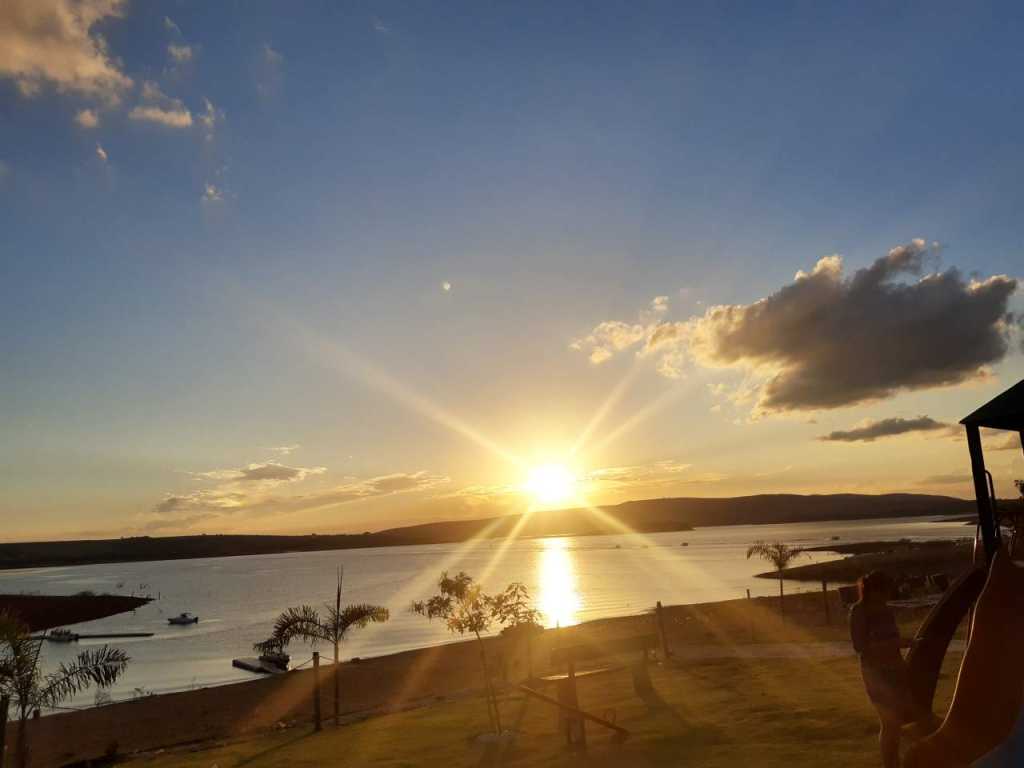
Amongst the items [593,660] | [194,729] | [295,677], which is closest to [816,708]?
[593,660]

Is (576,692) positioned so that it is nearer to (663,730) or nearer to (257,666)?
(663,730)

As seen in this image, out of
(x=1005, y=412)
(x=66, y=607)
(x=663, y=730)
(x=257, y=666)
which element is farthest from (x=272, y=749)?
(x=66, y=607)

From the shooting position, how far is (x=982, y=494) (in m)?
5.85

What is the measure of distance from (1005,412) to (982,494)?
2.26 ft

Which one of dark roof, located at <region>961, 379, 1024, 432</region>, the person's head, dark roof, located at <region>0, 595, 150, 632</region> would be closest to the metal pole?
dark roof, located at <region>961, 379, 1024, 432</region>

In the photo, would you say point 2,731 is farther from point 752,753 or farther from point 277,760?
point 752,753

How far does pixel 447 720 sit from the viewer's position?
16781mm

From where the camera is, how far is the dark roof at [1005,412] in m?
5.64

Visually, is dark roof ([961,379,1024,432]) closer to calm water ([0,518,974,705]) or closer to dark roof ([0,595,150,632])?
calm water ([0,518,974,705])

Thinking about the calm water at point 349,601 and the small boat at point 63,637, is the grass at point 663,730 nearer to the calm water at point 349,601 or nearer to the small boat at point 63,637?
→ the calm water at point 349,601

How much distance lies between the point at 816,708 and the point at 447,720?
26.1ft

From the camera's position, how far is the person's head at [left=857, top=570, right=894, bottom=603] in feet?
26.4

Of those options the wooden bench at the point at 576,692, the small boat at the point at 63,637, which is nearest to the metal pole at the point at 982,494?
the wooden bench at the point at 576,692

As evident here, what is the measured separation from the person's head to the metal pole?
7.80 feet
